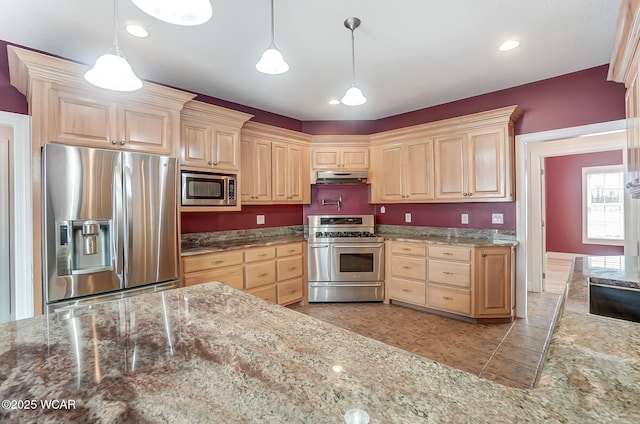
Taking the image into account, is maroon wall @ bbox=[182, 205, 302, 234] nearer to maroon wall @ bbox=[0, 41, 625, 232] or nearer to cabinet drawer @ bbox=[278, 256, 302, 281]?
maroon wall @ bbox=[0, 41, 625, 232]

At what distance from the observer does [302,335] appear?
925 mm

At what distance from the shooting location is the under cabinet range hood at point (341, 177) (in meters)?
4.26

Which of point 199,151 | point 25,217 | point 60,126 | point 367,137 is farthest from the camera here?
point 367,137

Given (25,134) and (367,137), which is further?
(367,137)

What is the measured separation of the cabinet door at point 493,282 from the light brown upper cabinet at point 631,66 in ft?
4.43

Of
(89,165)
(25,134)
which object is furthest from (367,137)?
(25,134)

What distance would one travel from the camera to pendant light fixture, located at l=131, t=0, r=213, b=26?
3.32 ft

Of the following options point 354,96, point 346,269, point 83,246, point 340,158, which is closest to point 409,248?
point 346,269

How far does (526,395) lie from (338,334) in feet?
1.63

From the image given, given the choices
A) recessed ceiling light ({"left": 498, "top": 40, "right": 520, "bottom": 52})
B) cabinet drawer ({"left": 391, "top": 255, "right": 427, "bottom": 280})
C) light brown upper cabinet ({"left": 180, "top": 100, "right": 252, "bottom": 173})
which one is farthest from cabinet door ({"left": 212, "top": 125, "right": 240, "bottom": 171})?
recessed ceiling light ({"left": 498, "top": 40, "right": 520, "bottom": 52})

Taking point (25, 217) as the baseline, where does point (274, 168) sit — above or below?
above

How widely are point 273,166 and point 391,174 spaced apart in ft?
5.46

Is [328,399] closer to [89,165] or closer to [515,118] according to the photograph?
[89,165]

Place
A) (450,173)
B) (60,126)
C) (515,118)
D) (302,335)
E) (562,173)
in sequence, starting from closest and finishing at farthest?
(302,335) < (60,126) < (515,118) < (450,173) < (562,173)
